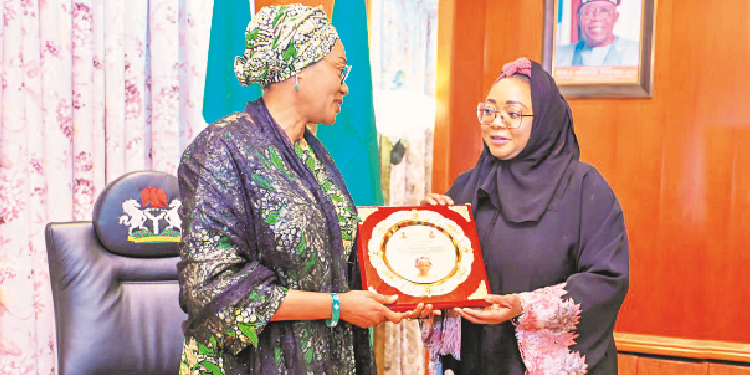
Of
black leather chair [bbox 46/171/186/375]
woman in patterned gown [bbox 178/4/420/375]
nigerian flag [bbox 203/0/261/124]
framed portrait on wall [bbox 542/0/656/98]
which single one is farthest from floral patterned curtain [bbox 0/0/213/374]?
framed portrait on wall [bbox 542/0/656/98]

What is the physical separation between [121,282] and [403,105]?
5.93 feet

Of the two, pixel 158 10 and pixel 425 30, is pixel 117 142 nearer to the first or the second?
pixel 158 10

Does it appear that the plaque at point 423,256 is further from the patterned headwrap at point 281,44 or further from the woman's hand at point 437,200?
the patterned headwrap at point 281,44

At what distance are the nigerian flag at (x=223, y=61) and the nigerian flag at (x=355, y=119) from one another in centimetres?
40

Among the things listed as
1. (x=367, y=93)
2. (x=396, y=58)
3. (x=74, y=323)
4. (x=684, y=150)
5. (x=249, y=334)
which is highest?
(x=396, y=58)

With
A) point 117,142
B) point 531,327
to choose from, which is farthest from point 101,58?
point 531,327

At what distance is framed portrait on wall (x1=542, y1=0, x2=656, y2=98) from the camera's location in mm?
2945

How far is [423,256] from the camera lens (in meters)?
1.64

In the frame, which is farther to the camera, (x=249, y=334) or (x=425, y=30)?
(x=425, y=30)

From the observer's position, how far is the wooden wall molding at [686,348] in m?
2.65

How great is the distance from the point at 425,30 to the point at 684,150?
56.4 inches

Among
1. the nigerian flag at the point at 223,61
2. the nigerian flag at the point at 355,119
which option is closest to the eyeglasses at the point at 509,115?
the nigerian flag at the point at 355,119

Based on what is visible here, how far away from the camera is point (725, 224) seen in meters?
2.90

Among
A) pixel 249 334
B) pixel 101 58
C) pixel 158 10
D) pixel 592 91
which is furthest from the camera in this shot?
pixel 592 91
